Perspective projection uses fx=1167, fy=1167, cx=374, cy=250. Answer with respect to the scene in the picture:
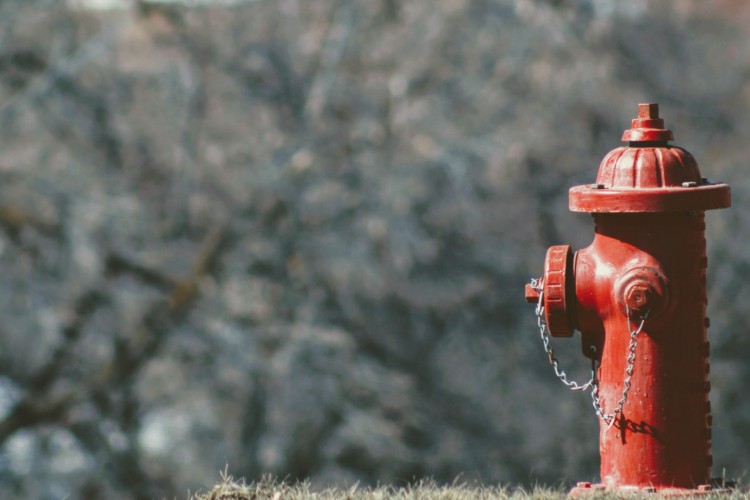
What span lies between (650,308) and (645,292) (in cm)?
5

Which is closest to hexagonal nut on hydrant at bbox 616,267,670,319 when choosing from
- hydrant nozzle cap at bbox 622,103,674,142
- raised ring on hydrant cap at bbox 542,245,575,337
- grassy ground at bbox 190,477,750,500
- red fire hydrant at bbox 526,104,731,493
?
red fire hydrant at bbox 526,104,731,493

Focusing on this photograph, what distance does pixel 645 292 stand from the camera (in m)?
3.00

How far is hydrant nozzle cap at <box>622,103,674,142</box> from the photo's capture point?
3.15 metres

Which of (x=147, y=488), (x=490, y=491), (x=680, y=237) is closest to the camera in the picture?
(x=680, y=237)

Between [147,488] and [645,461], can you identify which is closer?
[645,461]

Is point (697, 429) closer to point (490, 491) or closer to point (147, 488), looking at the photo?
point (490, 491)

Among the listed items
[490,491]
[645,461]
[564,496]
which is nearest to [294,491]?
[490,491]

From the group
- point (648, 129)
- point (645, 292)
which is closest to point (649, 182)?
point (648, 129)

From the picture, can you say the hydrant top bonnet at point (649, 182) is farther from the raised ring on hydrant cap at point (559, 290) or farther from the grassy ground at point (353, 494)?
the grassy ground at point (353, 494)

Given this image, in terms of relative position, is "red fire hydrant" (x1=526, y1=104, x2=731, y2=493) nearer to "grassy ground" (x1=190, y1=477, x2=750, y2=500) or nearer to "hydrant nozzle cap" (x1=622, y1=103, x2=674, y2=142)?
"hydrant nozzle cap" (x1=622, y1=103, x2=674, y2=142)

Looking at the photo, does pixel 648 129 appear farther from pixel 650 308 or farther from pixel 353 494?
pixel 353 494

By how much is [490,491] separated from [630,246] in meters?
0.80

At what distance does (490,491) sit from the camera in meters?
3.29

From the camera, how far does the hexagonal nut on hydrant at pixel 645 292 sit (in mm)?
3002
